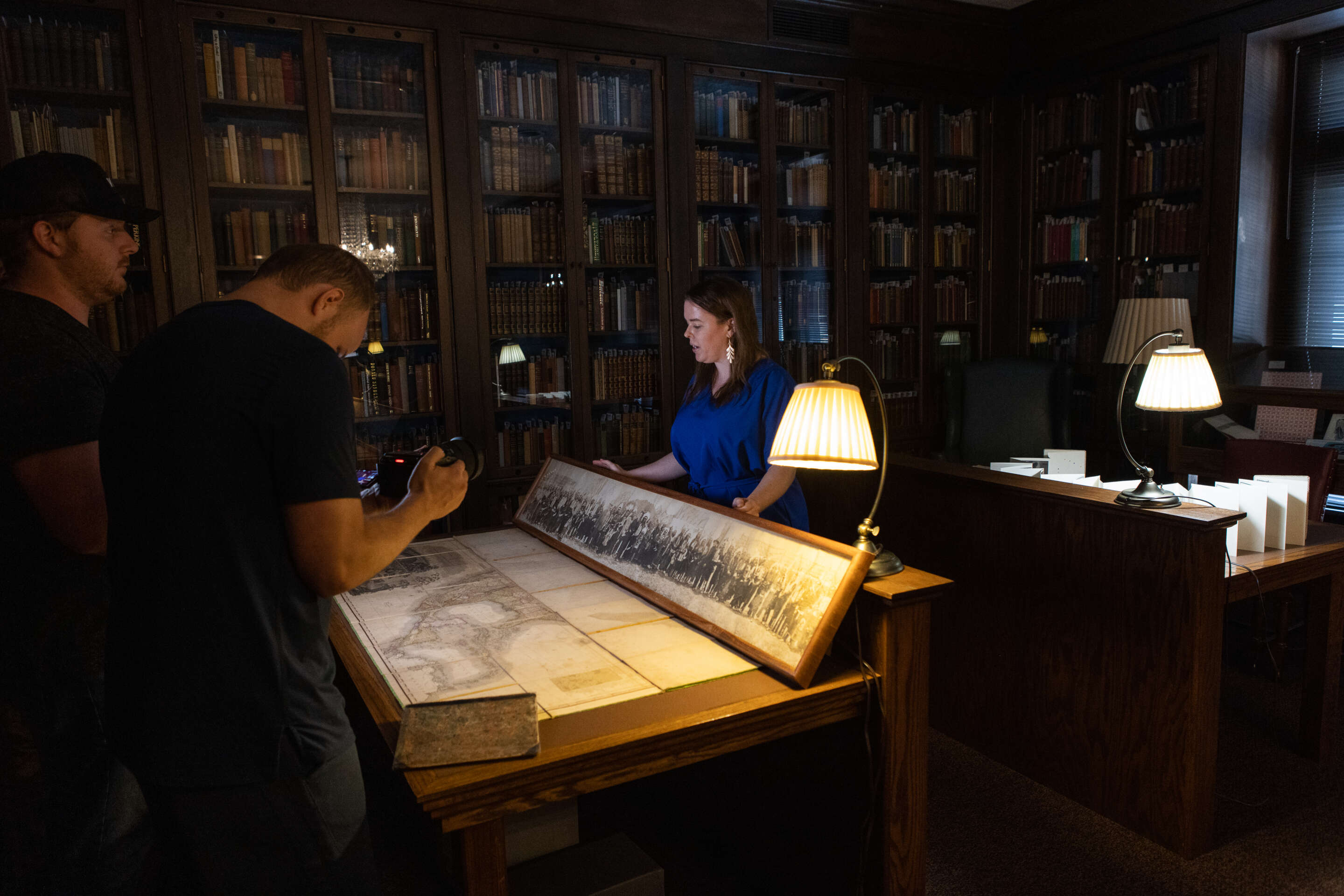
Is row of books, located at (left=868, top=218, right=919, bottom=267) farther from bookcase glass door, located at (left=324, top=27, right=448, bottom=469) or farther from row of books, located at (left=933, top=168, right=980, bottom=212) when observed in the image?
bookcase glass door, located at (left=324, top=27, right=448, bottom=469)

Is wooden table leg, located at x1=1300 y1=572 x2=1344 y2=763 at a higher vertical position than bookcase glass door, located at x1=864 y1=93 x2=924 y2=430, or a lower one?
lower

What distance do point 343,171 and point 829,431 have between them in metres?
2.75

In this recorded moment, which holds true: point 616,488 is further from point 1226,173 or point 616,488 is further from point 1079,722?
point 1226,173

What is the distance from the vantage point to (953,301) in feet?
16.4

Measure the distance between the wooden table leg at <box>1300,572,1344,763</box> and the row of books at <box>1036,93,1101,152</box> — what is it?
282 centimetres

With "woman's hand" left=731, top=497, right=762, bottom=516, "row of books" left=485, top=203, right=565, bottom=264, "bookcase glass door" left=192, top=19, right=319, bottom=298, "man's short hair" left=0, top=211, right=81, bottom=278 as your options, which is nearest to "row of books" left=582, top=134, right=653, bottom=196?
"row of books" left=485, top=203, right=565, bottom=264

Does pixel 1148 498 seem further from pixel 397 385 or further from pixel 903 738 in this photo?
pixel 397 385

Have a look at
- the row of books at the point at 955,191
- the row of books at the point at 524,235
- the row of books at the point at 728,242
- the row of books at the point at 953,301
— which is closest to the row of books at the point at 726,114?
the row of books at the point at 728,242

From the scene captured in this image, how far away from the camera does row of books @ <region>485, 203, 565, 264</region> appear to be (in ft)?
12.6

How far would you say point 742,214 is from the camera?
4395mm

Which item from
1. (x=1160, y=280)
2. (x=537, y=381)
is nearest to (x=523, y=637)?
(x=537, y=381)

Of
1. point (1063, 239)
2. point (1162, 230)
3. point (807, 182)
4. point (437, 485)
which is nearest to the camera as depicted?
point (437, 485)

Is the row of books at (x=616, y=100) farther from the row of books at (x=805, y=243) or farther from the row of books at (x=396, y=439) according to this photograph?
the row of books at (x=396, y=439)

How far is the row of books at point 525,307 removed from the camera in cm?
387
